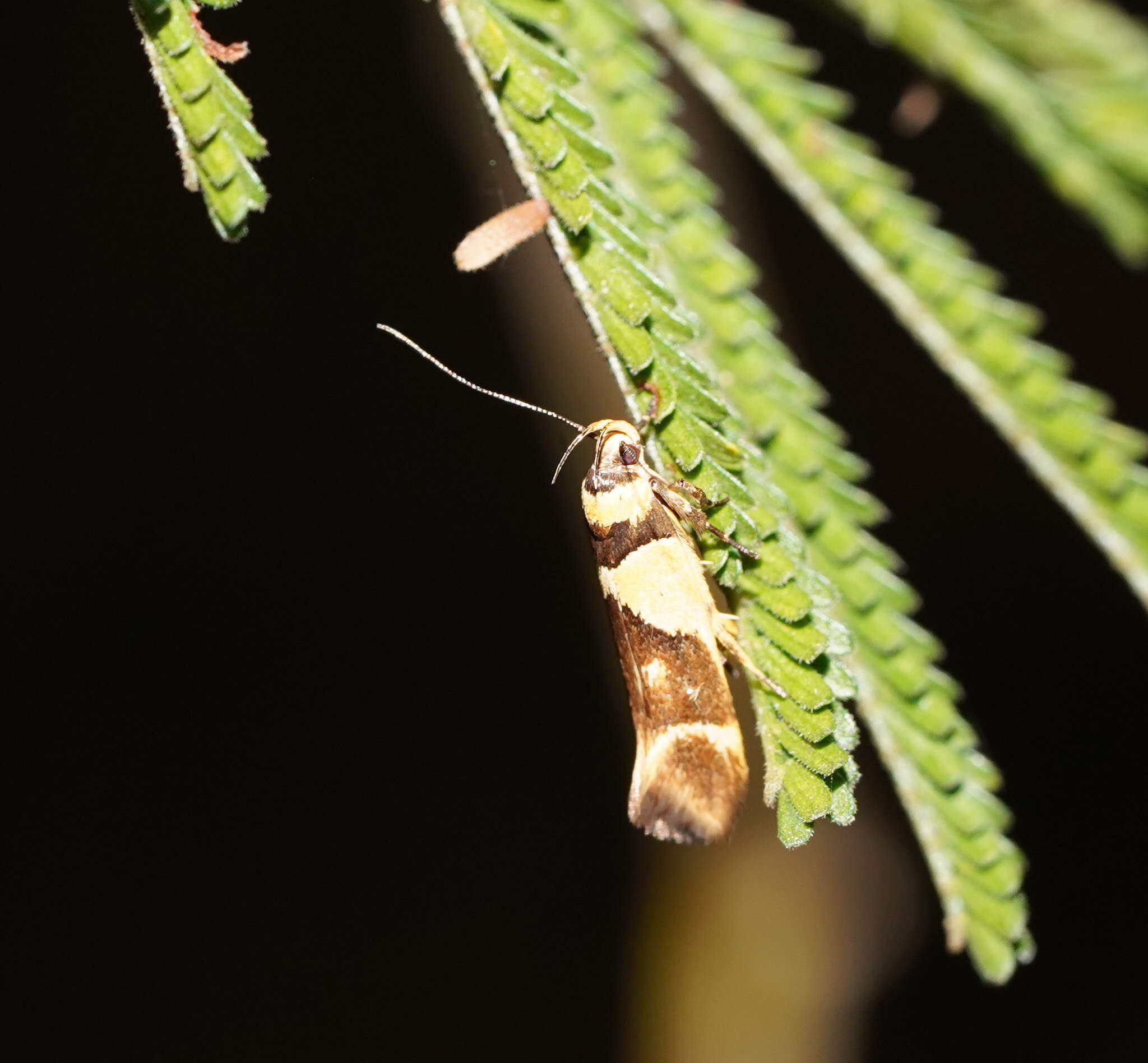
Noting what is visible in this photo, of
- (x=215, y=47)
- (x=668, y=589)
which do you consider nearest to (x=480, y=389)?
(x=668, y=589)

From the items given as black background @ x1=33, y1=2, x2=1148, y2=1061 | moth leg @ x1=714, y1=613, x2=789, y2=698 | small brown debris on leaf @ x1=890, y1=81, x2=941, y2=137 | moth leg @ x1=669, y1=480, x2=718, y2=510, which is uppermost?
small brown debris on leaf @ x1=890, y1=81, x2=941, y2=137

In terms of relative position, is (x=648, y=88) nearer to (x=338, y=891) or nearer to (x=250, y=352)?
(x=250, y=352)

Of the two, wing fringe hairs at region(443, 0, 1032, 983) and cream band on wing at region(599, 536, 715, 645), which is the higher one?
wing fringe hairs at region(443, 0, 1032, 983)

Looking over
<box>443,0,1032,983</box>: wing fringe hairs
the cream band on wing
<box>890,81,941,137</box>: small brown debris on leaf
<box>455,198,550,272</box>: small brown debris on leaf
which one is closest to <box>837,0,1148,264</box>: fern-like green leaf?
<box>890,81,941,137</box>: small brown debris on leaf

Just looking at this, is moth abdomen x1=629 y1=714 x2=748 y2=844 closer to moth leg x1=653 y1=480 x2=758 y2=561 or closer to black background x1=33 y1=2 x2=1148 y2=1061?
moth leg x1=653 y1=480 x2=758 y2=561

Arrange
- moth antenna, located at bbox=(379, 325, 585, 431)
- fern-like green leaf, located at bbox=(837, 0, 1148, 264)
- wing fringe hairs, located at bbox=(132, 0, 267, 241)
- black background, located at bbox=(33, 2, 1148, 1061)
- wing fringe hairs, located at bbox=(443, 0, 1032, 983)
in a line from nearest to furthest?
fern-like green leaf, located at bbox=(837, 0, 1148, 264), wing fringe hairs, located at bbox=(132, 0, 267, 241), wing fringe hairs, located at bbox=(443, 0, 1032, 983), moth antenna, located at bbox=(379, 325, 585, 431), black background, located at bbox=(33, 2, 1148, 1061)

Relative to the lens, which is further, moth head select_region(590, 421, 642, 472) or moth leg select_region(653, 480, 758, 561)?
moth head select_region(590, 421, 642, 472)

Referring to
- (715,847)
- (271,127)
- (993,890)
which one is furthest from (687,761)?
(715,847)
